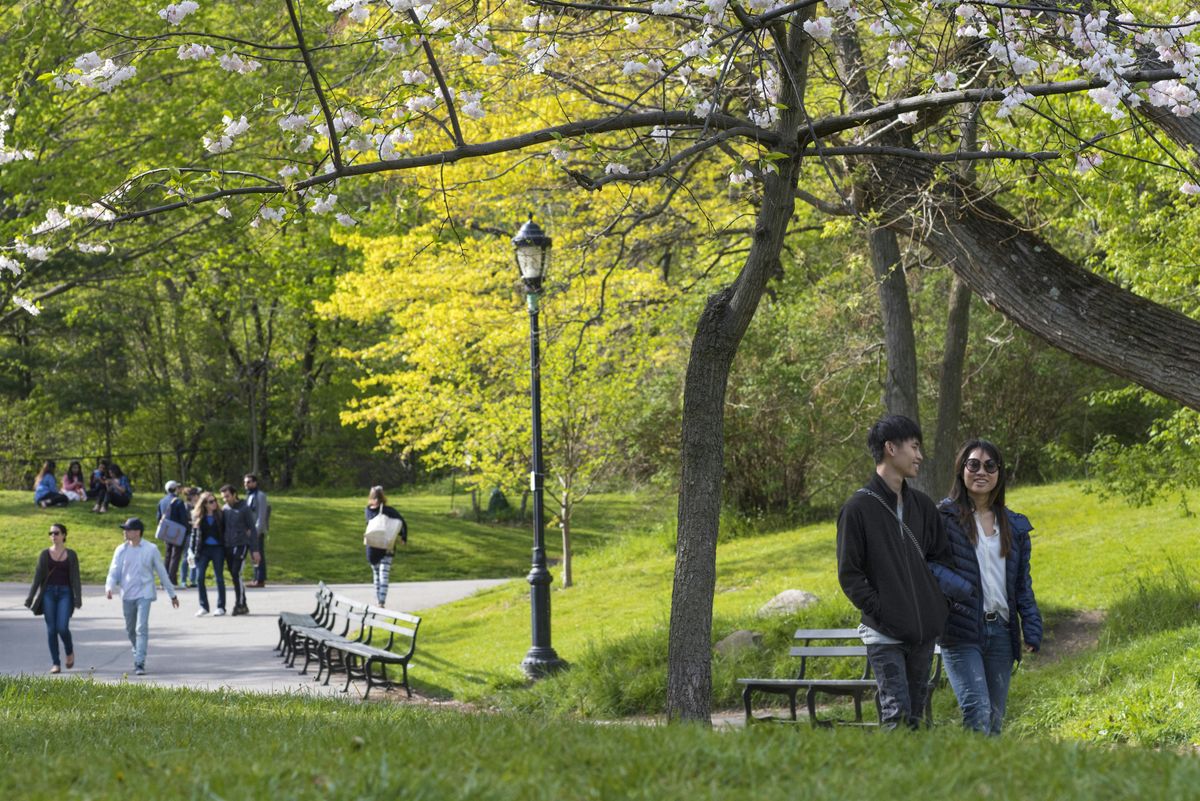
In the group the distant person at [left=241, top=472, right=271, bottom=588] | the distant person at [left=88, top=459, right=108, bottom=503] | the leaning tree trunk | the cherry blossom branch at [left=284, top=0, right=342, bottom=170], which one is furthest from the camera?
the distant person at [left=88, top=459, right=108, bottom=503]

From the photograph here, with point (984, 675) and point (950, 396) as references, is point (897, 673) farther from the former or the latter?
point (950, 396)

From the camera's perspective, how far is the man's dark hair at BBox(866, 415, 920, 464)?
241 inches

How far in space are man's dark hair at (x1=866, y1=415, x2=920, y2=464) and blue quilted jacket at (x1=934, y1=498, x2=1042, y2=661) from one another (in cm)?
51

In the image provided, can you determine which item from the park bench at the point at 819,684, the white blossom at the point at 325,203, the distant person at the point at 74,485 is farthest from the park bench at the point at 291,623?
the distant person at the point at 74,485

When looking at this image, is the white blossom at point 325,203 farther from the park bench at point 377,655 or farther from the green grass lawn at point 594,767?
the park bench at point 377,655

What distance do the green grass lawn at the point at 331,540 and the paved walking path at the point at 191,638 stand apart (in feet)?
6.17

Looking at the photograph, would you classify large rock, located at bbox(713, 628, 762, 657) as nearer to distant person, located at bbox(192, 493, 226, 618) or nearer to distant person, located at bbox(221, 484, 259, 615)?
distant person, located at bbox(221, 484, 259, 615)

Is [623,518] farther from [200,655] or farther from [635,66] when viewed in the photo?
[635,66]

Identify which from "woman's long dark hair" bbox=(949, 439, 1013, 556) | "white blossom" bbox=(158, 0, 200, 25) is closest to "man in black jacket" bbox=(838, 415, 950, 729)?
"woman's long dark hair" bbox=(949, 439, 1013, 556)

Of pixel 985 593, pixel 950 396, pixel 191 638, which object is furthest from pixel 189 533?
pixel 985 593

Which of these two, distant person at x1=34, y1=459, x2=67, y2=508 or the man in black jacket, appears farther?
distant person at x1=34, y1=459, x2=67, y2=508

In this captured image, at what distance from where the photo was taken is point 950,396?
1583 cm

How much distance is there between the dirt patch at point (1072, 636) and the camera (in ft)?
38.7

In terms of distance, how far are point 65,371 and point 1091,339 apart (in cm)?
3376
